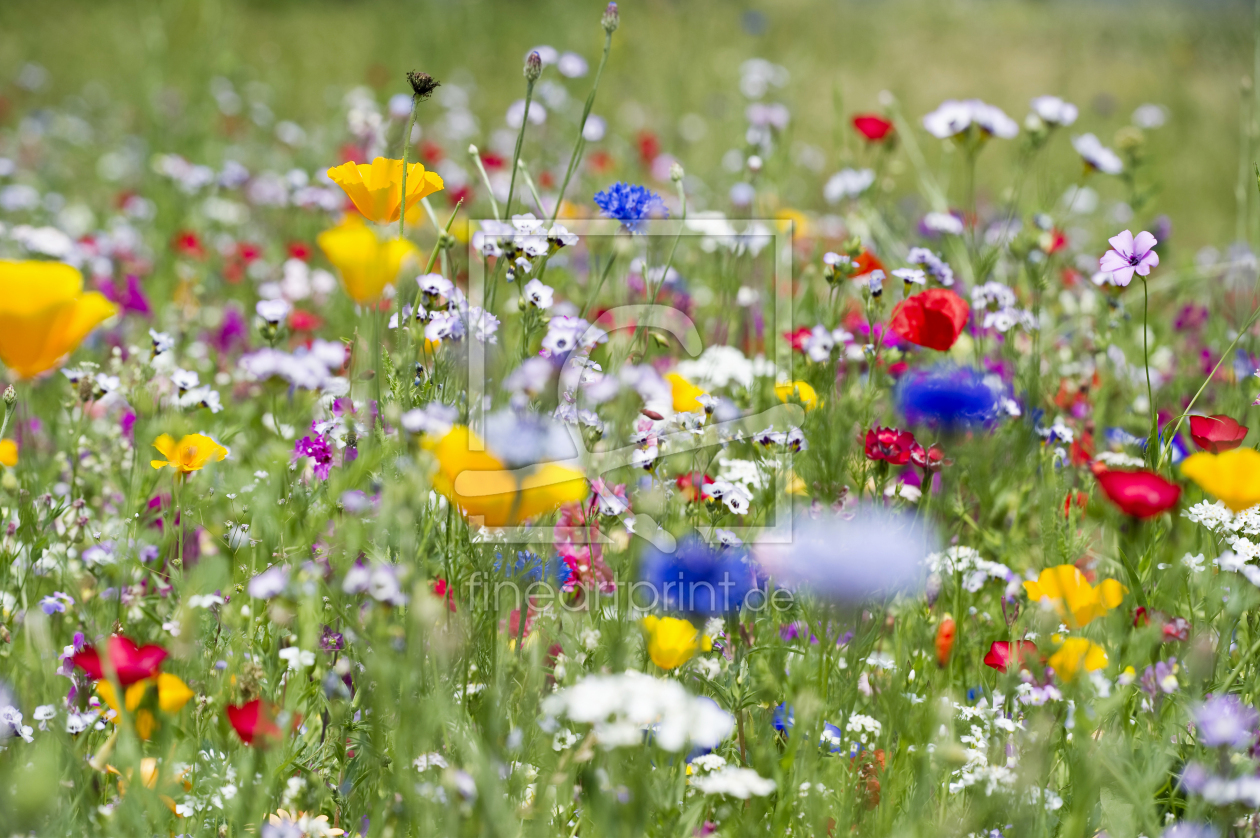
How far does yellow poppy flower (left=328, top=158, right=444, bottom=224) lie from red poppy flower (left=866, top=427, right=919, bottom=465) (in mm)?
795

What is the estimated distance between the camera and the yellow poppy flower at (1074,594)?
4.10ft

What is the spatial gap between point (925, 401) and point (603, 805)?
0.75 metres

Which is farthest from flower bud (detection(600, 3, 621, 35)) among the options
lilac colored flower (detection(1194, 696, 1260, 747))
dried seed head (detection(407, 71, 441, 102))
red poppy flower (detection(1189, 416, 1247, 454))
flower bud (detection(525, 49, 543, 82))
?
lilac colored flower (detection(1194, 696, 1260, 747))

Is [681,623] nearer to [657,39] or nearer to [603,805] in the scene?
[603,805]

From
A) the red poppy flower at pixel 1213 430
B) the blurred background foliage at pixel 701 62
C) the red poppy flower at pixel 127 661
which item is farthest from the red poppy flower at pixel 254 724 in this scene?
the blurred background foliage at pixel 701 62

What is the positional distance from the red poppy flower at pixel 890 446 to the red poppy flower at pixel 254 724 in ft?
3.18

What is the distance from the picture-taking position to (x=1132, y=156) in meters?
2.56

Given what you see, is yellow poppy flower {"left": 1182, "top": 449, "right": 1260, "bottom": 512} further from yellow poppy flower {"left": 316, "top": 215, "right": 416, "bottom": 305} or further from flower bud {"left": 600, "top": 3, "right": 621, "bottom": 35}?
flower bud {"left": 600, "top": 3, "right": 621, "bottom": 35}

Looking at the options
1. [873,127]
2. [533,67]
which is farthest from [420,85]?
[873,127]

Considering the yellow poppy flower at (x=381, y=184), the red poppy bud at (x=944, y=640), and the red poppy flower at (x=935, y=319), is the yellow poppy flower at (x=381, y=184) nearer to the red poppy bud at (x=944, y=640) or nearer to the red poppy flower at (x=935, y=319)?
the red poppy flower at (x=935, y=319)

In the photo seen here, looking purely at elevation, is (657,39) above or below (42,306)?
above

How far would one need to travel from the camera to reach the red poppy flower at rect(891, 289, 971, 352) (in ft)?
5.52

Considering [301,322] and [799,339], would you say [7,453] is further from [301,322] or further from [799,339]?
[799,339]

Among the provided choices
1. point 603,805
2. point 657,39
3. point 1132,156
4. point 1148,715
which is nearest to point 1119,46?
point 657,39
